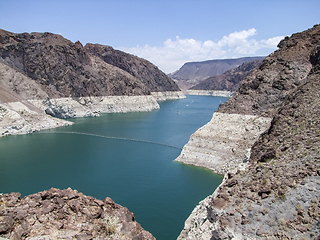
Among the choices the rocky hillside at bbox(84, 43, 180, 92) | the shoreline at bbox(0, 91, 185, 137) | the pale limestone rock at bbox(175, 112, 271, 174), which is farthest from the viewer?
the rocky hillside at bbox(84, 43, 180, 92)

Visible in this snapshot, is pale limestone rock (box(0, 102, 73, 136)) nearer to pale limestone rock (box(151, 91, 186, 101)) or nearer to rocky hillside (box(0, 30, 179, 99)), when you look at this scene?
rocky hillside (box(0, 30, 179, 99))

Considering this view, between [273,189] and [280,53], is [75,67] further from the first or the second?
[273,189]

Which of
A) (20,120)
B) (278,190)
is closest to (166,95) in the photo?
(20,120)

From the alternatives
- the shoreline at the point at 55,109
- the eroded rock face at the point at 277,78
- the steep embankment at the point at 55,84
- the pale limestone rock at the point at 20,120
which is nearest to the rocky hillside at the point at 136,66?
the steep embankment at the point at 55,84

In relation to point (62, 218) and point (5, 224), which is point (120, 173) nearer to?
point (62, 218)

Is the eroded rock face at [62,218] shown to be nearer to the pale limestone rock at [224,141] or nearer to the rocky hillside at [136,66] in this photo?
the pale limestone rock at [224,141]

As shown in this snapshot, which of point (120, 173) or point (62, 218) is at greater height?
point (62, 218)

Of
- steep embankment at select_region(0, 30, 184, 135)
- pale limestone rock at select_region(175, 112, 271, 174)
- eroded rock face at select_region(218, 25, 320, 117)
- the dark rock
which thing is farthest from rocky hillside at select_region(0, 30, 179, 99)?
the dark rock
